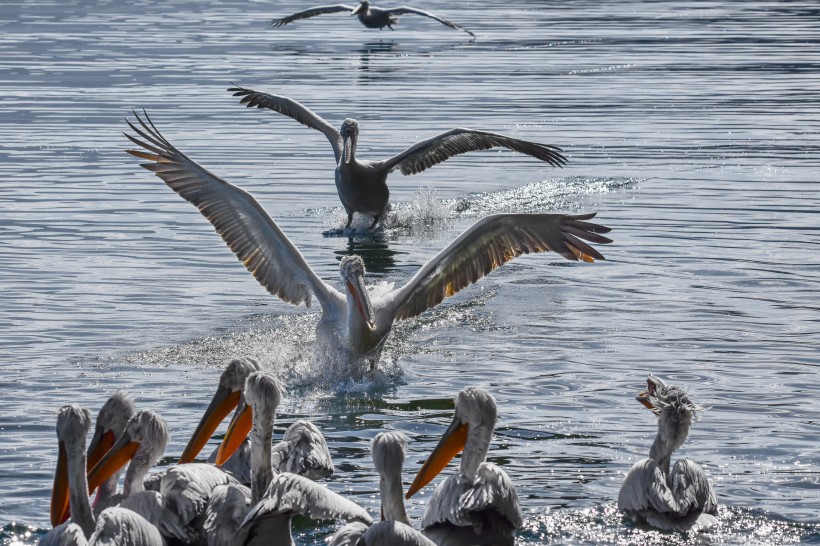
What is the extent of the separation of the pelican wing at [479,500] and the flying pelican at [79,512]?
132 centimetres

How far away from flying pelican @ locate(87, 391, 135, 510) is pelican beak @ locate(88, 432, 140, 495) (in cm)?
18

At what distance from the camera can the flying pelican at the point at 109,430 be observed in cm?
741

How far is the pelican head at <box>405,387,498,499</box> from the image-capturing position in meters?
7.03

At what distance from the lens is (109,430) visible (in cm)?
746

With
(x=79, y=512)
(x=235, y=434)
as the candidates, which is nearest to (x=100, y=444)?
(x=235, y=434)

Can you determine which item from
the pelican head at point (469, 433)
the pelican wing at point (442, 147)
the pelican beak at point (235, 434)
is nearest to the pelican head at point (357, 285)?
the pelican beak at point (235, 434)

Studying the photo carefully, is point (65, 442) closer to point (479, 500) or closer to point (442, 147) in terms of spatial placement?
point (479, 500)

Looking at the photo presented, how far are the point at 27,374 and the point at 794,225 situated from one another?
26.4 ft

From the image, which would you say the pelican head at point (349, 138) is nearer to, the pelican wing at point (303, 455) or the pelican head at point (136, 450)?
the pelican wing at point (303, 455)

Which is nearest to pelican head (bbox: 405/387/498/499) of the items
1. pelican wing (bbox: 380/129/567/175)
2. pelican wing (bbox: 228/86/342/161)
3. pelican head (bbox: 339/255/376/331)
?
pelican head (bbox: 339/255/376/331)

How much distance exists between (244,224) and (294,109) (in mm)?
5594

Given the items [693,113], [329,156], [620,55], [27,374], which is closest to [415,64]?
[620,55]

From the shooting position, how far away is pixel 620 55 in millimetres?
31984

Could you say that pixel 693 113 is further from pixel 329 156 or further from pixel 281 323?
pixel 281 323
